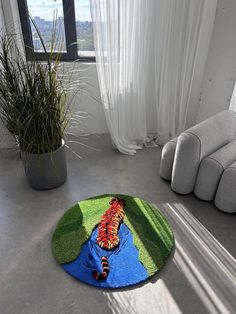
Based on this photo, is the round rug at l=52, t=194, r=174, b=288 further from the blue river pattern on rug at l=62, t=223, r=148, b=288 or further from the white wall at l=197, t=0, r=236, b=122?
the white wall at l=197, t=0, r=236, b=122

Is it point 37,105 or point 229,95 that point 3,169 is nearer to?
point 37,105

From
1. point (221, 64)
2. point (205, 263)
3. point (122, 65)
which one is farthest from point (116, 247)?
point (221, 64)

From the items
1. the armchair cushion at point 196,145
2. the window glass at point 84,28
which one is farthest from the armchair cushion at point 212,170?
the window glass at point 84,28

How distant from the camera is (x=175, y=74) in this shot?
7.65 feet

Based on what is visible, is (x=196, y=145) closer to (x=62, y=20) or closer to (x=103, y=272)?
Result: (x=103, y=272)

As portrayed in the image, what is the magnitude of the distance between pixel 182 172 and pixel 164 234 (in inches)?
18.4

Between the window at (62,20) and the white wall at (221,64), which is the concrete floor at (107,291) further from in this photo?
the window at (62,20)

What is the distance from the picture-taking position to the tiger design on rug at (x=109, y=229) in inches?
55.4

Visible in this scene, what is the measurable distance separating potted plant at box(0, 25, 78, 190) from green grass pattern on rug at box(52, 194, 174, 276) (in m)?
0.42

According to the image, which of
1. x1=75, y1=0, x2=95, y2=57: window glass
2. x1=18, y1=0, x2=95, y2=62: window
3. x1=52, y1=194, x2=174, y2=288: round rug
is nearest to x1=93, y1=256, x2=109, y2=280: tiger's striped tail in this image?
x1=52, y1=194, x2=174, y2=288: round rug

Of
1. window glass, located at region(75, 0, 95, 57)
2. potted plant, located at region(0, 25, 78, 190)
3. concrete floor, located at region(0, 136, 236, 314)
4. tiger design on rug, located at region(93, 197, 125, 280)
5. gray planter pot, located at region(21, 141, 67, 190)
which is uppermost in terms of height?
window glass, located at region(75, 0, 95, 57)

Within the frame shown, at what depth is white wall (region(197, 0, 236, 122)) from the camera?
2098 mm

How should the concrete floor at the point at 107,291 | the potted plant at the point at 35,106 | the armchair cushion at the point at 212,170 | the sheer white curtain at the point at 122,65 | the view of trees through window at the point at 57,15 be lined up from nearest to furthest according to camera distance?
the concrete floor at the point at 107,291 < the potted plant at the point at 35,106 < the armchair cushion at the point at 212,170 < the sheer white curtain at the point at 122,65 < the view of trees through window at the point at 57,15

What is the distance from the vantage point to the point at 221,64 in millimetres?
2244
